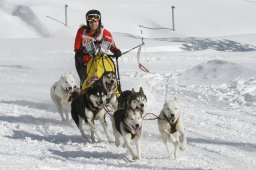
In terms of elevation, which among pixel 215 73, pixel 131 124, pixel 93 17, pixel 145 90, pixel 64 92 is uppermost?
pixel 93 17

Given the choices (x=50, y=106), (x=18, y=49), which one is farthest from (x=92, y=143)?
(x=18, y=49)

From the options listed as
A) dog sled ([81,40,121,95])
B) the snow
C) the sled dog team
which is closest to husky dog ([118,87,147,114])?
the sled dog team

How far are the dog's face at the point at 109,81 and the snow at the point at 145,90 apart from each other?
0.78 meters

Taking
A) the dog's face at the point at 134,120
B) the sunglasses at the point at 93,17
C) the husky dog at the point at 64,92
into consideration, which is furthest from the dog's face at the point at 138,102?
the sunglasses at the point at 93,17

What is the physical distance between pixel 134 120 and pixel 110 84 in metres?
1.45

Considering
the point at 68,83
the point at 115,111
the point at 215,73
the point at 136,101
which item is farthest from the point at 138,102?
the point at 215,73

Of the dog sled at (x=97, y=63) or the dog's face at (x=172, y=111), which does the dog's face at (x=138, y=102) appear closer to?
the dog's face at (x=172, y=111)

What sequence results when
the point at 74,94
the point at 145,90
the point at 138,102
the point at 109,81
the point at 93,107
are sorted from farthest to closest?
the point at 145,90
the point at 74,94
the point at 109,81
the point at 93,107
the point at 138,102

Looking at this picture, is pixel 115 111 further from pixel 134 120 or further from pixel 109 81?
pixel 134 120

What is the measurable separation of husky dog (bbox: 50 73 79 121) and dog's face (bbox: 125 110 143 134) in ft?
6.80

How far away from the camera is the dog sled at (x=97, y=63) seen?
7844mm

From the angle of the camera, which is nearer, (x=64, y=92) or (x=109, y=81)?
(x=109, y=81)

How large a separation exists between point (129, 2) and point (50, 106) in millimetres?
23999

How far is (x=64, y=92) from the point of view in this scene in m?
8.18
